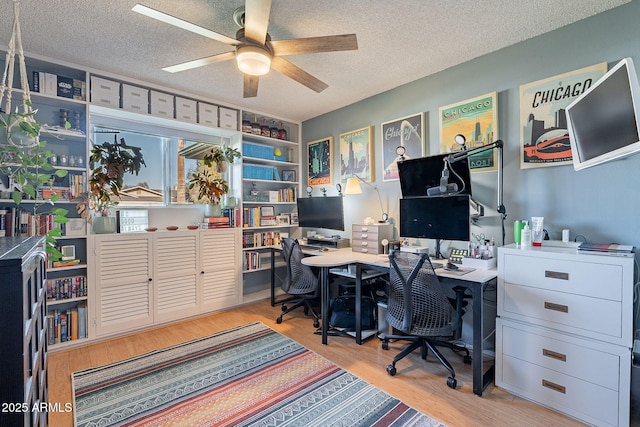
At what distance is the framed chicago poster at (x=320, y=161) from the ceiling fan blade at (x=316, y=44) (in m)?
2.05

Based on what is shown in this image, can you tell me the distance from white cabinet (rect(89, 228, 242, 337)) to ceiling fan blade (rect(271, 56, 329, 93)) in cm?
210

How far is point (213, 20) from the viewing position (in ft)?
6.81

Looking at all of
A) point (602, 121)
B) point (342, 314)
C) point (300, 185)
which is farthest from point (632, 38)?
point (300, 185)

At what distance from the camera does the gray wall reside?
1937mm

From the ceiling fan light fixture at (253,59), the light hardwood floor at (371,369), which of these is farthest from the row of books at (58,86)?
the light hardwood floor at (371,369)

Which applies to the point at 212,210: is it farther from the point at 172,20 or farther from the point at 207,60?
the point at 172,20

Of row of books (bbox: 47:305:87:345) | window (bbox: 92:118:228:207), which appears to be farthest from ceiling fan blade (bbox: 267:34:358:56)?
row of books (bbox: 47:305:87:345)

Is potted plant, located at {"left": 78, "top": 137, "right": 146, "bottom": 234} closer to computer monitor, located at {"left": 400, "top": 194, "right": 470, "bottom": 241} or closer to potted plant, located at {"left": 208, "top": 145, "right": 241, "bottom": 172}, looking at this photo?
potted plant, located at {"left": 208, "top": 145, "right": 241, "bottom": 172}

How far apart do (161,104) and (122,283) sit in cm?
195

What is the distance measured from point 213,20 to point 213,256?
246cm

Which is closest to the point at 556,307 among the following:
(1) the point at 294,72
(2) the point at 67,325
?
(1) the point at 294,72

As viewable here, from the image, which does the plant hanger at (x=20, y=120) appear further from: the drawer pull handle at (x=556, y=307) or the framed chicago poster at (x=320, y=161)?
the drawer pull handle at (x=556, y=307)

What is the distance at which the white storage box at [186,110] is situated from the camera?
130 inches

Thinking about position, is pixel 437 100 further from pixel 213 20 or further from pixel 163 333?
pixel 163 333
